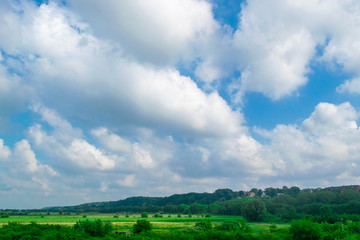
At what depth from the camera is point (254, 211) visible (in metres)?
142

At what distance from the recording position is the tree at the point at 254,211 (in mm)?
141750

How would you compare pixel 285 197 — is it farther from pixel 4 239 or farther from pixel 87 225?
pixel 4 239

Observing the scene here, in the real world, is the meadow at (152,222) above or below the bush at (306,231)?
below

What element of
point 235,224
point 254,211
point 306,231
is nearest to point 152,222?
point 235,224

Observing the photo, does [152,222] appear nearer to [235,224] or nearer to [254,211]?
[235,224]

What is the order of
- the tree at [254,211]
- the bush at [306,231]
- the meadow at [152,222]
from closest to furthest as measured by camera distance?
1. the bush at [306,231]
2. the meadow at [152,222]
3. the tree at [254,211]

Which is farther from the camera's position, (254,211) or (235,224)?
(254,211)

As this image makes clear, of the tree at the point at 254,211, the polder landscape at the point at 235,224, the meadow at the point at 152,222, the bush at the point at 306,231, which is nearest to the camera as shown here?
the polder landscape at the point at 235,224

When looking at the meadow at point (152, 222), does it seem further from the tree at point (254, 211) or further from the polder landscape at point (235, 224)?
the tree at point (254, 211)

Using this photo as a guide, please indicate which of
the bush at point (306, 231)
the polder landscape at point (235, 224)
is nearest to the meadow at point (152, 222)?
the polder landscape at point (235, 224)

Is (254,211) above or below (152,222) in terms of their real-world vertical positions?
above

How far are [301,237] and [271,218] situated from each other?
4182 inches

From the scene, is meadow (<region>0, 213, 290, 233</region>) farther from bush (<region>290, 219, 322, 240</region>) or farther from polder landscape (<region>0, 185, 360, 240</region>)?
bush (<region>290, 219, 322, 240</region>)

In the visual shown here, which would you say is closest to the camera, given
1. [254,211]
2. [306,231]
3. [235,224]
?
[306,231]
